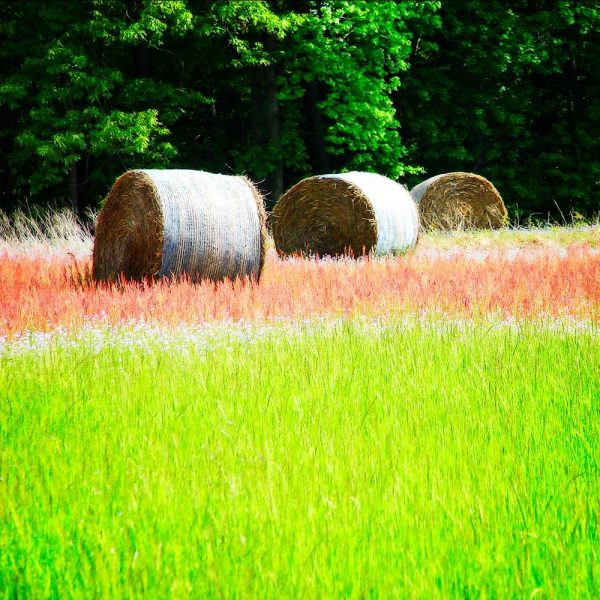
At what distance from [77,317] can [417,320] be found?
8.88ft

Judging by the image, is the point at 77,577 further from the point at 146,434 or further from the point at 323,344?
the point at 323,344

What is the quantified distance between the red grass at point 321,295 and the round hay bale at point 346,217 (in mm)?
2836

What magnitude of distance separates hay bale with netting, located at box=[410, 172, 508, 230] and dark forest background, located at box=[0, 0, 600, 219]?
88.0 inches

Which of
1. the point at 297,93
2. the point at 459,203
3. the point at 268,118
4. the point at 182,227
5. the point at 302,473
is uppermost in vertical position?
the point at 297,93

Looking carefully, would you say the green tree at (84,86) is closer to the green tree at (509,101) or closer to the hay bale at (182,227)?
the green tree at (509,101)

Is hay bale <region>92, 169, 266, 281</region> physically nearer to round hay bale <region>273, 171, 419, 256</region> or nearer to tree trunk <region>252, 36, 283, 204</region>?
round hay bale <region>273, 171, 419, 256</region>

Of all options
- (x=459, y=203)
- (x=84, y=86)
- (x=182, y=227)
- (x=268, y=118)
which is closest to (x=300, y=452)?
(x=182, y=227)

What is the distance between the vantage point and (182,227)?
8.51 m

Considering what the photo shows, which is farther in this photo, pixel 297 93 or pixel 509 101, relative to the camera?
pixel 509 101

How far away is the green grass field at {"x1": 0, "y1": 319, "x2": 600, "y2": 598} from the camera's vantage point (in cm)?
216

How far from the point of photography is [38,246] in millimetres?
14438

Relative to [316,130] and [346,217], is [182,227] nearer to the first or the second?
[346,217]

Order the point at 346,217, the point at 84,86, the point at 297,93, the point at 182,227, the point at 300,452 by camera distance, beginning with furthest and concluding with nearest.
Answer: the point at 297,93 < the point at 84,86 < the point at 346,217 < the point at 182,227 < the point at 300,452

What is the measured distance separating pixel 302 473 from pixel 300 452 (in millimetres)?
222
